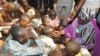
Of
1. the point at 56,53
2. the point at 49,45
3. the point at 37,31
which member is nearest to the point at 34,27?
the point at 37,31

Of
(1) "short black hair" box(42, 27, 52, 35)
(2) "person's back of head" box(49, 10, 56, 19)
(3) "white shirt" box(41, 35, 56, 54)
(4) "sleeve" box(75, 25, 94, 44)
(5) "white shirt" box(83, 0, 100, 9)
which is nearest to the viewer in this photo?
(3) "white shirt" box(41, 35, 56, 54)

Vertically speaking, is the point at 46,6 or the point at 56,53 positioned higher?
the point at 46,6

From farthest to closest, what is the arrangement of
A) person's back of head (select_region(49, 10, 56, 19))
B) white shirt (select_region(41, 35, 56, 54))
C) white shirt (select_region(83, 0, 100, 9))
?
person's back of head (select_region(49, 10, 56, 19)), white shirt (select_region(83, 0, 100, 9)), white shirt (select_region(41, 35, 56, 54))

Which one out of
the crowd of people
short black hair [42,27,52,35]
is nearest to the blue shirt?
the crowd of people

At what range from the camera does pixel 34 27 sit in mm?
5195

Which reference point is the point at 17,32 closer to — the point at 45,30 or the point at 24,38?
the point at 24,38

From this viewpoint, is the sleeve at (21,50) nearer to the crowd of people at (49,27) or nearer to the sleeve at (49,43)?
the crowd of people at (49,27)

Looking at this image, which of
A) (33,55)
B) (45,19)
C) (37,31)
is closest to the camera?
(33,55)

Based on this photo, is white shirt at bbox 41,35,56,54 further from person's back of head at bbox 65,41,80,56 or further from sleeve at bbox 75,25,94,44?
sleeve at bbox 75,25,94,44

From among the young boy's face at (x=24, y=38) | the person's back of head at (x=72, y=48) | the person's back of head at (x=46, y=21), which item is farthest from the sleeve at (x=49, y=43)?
the person's back of head at (x=46, y=21)

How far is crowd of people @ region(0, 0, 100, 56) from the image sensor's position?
4363 millimetres

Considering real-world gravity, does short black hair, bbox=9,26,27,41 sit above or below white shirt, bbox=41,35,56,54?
above

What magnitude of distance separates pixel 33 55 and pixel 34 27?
0.89 metres

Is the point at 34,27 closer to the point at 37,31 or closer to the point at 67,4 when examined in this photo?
the point at 37,31
